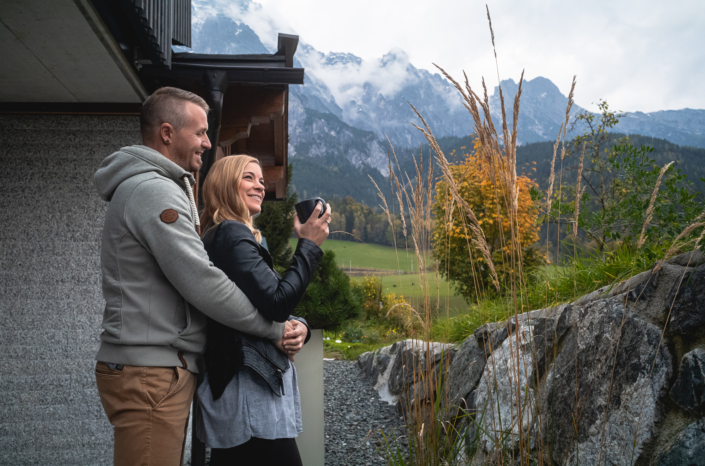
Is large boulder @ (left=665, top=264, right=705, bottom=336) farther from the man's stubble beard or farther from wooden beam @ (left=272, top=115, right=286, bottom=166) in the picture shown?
wooden beam @ (left=272, top=115, right=286, bottom=166)

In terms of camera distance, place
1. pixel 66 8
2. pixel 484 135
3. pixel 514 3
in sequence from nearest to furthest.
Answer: pixel 484 135 < pixel 66 8 < pixel 514 3

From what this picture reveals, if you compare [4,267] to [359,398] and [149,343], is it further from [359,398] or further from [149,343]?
[359,398]

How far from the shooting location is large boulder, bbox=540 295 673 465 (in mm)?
1486

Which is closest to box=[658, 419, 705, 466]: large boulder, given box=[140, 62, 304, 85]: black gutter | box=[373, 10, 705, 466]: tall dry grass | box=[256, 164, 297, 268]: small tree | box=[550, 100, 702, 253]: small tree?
box=[373, 10, 705, 466]: tall dry grass

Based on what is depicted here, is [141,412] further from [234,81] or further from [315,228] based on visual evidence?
[234,81]

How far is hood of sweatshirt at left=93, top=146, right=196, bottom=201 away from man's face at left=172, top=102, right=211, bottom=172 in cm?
8

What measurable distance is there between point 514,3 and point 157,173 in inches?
82.2

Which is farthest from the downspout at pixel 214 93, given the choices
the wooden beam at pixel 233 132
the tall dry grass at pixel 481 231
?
the tall dry grass at pixel 481 231

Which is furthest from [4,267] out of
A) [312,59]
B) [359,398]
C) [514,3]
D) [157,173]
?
[312,59]

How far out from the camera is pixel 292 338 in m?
1.16

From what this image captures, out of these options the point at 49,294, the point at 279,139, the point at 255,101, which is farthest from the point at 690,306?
the point at 279,139

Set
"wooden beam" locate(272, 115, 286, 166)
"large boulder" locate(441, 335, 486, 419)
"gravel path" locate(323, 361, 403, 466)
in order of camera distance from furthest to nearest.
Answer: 1. "wooden beam" locate(272, 115, 286, 166)
2. "gravel path" locate(323, 361, 403, 466)
3. "large boulder" locate(441, 335, 486, 419)

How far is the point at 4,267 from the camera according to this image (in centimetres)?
231

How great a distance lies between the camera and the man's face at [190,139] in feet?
3.63
